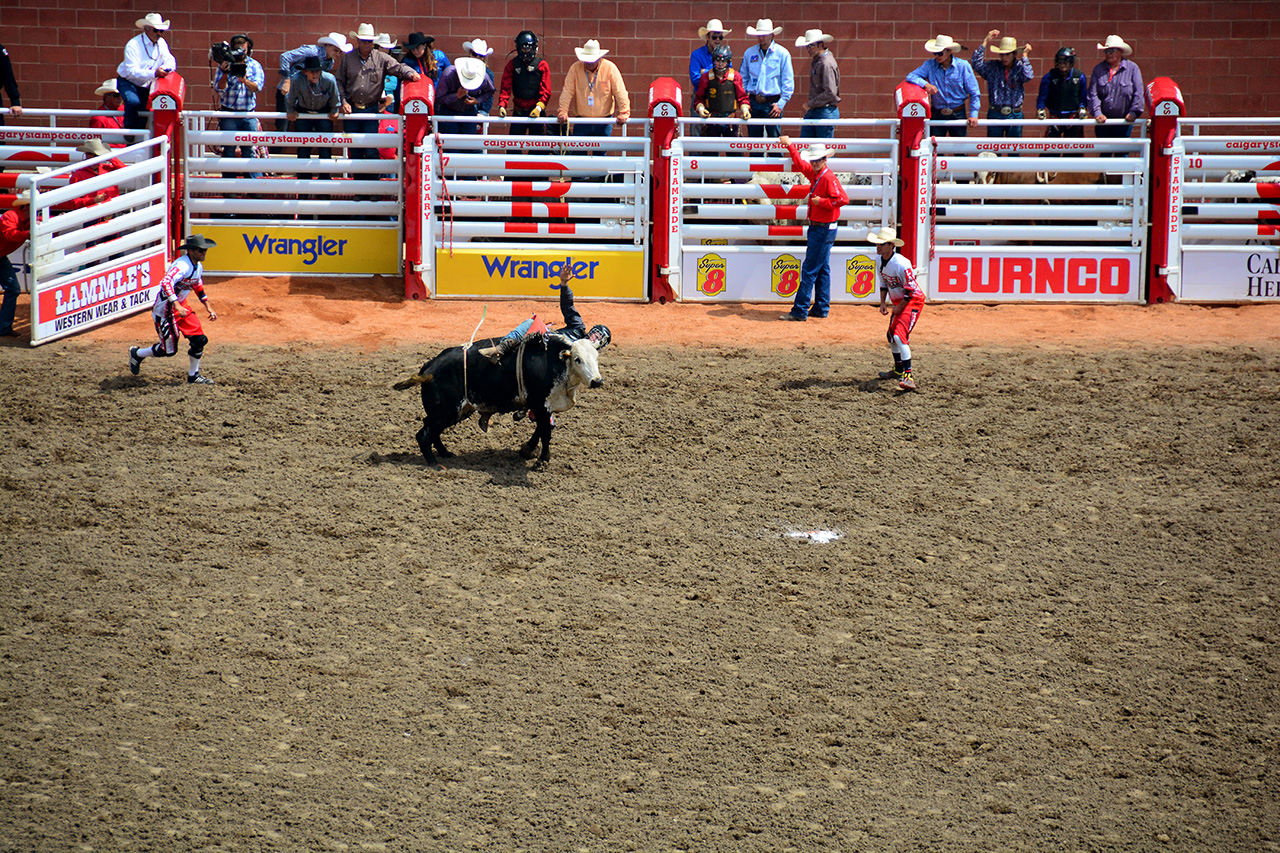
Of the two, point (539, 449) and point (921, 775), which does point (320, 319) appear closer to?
point (539, 449)

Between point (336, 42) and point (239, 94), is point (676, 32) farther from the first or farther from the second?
point (239, 94)

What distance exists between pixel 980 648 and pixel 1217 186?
32.3ft

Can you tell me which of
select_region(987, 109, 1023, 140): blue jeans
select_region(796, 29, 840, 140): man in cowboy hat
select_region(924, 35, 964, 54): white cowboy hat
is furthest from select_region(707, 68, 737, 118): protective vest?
select_region(987, 109, 1023, 140): blue jeans

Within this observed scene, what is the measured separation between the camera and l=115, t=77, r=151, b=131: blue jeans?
1477 centimetres

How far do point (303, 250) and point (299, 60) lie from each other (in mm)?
2158

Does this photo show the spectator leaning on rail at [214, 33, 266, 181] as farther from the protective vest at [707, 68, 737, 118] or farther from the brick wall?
the protective vest at [707, 68, 737, 118]

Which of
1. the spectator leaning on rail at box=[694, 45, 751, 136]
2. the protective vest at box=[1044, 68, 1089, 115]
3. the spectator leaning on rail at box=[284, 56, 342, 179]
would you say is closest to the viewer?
the spectator leaning on rail at box=[284, 56, 342, 179]

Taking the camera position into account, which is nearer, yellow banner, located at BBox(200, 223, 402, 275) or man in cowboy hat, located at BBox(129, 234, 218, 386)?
man in cowboy hat, located at BBox(129, 234, 218, 386)

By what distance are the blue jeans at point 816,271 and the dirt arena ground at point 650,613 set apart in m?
2.19

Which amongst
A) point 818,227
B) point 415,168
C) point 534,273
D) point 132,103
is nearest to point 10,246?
point 132,103

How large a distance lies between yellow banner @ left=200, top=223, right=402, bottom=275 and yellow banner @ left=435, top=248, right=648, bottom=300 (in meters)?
0.80

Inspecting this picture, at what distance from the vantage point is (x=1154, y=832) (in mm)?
5316

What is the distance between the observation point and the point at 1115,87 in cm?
1524

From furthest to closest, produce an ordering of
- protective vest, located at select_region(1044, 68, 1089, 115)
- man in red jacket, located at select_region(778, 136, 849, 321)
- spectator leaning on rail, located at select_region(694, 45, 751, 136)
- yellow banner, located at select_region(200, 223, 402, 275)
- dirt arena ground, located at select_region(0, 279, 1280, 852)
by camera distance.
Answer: protective vest, located at select_region(1044, 68, 1089, 115), spectator leaning on rail, located at select_region(694, 45, 751, 136), yellow banner, located at select_region(200, 223, 402, 275), man in red jacket, located at select_region(778, 136, 849, 321), dirt arena ground, located at select_region(0, 279, 1280, 852)
